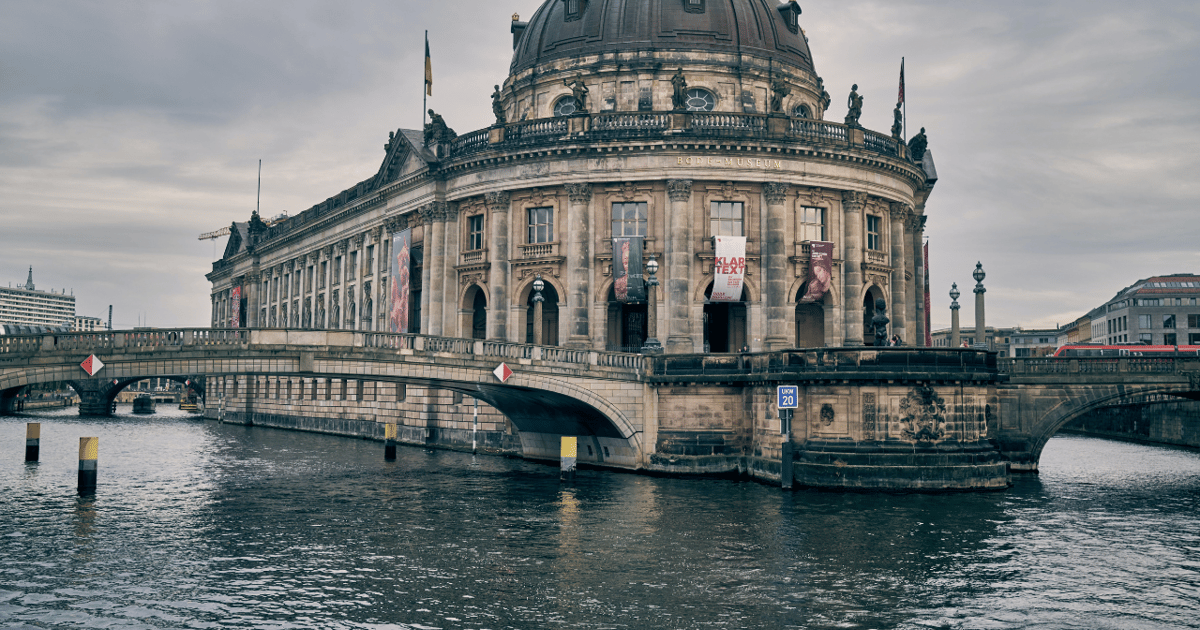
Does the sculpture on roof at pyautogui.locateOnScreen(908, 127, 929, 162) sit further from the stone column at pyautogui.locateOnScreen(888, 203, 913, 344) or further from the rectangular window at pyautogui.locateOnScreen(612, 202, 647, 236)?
the rectangular window at pyautogui.locateOnScreen(612, 202, 647, 236)

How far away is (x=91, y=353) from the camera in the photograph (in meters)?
36.4

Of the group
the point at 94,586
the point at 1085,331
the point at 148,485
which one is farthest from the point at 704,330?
the point at 1085,331

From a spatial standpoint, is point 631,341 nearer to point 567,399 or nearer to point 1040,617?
point 567,399

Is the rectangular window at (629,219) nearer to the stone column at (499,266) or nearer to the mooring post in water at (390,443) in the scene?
the stone column at (499,266)

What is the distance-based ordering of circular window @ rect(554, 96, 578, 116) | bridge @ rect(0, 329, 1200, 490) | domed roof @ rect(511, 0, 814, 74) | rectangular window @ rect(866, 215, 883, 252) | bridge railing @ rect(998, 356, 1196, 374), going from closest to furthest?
bridge @ rect(0, 329, 1200, 490) < bridge railing @ rect(998, 356, 1196, 374) < rectangular window @ rect(866, 215, 883, 252) < domed roof @ rect(511, 0, 814, 74) < circular window @ rect(554, 96, 578, 116)

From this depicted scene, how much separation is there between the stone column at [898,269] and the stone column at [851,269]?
469cm

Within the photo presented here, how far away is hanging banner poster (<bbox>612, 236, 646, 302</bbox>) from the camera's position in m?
54.3

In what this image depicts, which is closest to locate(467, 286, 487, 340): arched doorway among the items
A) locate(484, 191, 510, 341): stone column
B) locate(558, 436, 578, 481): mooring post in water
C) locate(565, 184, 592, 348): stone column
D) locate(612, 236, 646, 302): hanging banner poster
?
locate(484, 191, 510, 341): stone column

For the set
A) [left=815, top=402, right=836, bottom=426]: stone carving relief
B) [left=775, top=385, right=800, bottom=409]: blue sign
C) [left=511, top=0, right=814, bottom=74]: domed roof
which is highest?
[left=511, top=0, right=814, bottom=74]: domed roof

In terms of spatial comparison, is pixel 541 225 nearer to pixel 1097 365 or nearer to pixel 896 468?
pixel 896 468

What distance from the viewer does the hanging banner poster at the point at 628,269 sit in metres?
54.3

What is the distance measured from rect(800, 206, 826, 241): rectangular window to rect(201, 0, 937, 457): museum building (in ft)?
0.34

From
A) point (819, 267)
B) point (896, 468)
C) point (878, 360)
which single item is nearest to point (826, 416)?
point (878, 360)

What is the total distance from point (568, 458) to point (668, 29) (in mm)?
31796
